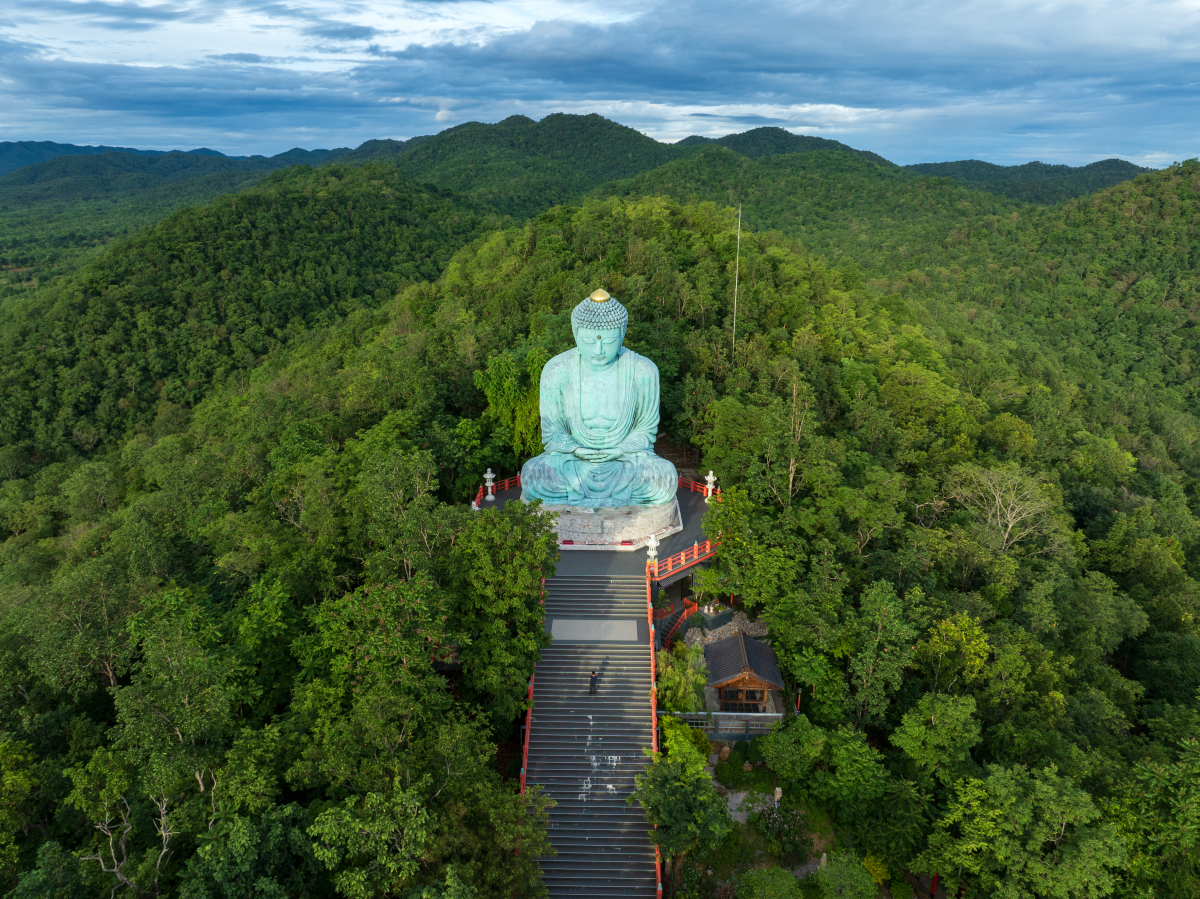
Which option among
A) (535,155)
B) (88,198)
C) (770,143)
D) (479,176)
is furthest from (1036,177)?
(88,198)

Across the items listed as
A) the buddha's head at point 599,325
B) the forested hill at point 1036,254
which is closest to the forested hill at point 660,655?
the buddha's head at point 599,325

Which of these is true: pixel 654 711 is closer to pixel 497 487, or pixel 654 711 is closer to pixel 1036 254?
pixel 497 487

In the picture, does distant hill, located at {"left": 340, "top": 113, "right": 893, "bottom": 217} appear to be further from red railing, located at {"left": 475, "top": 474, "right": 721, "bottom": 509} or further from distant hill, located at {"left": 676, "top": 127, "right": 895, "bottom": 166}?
red railing, located at {"left": 475, "top": 474, "right": 721, "bottom": 509}

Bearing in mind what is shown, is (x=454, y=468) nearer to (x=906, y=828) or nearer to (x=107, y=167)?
(x=906, y=828)

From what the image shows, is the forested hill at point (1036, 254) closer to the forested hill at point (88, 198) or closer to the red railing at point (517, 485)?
the red railing at point (517, 485)

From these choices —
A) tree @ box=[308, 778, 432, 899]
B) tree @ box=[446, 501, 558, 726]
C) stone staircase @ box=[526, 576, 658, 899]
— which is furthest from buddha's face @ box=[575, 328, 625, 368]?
tree @ box=[308, 778, 432, 899]

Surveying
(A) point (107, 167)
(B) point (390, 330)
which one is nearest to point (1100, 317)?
(B) point (390, 330)
